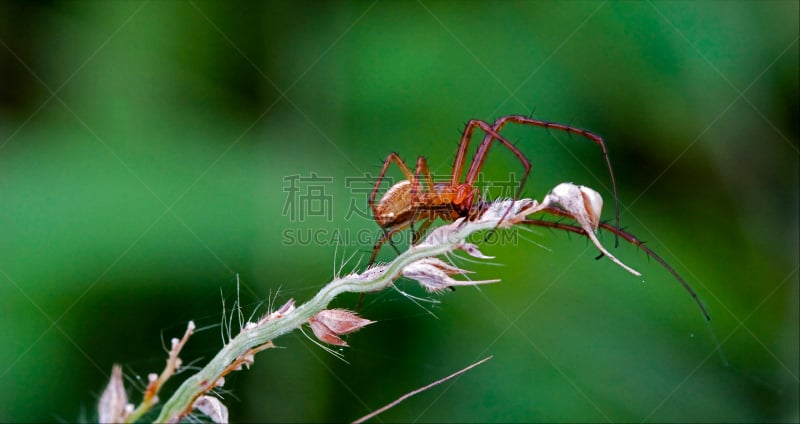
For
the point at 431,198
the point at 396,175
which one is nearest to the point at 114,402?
the point at 431,198

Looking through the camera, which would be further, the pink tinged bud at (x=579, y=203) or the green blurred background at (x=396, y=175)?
the green blurred background at (x=396, y=175)

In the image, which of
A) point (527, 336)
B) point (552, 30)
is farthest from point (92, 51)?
point (527, 336)

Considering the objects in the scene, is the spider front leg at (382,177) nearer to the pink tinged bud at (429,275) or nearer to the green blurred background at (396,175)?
the green blurred background at (396,175)

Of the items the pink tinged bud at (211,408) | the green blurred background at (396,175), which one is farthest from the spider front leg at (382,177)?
the pink tinged bud at (211,408)

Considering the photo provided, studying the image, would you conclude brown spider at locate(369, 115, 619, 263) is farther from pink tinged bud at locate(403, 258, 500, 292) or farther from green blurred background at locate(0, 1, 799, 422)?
pink tinged bud at locate(403, 258, 500, 292)

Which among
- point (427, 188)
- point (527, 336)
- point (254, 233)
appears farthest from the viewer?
point (254, 233)

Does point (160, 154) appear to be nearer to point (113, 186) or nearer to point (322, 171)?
point (113, 186)
